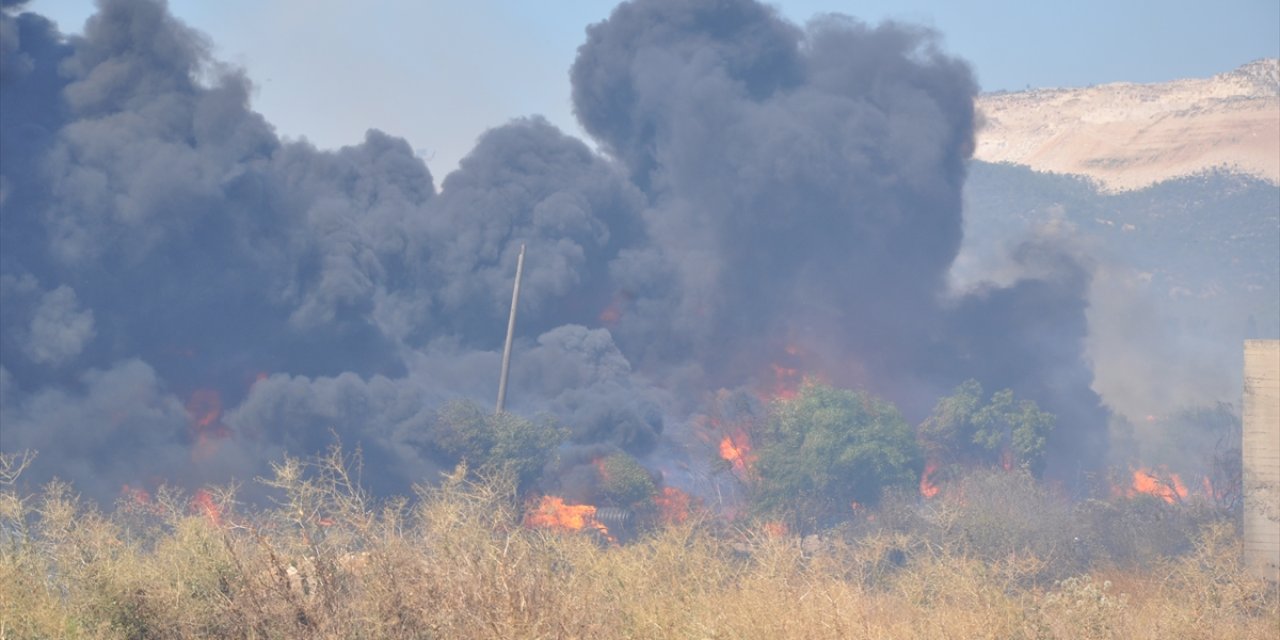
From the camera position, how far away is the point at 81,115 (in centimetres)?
5534

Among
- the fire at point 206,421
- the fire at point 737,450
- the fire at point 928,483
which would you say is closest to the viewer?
the fire at point 206,421

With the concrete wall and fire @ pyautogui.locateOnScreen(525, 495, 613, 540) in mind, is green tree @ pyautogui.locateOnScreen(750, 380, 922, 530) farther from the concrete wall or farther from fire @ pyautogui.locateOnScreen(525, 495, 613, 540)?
the concrete wall

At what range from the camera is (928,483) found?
5878 cm

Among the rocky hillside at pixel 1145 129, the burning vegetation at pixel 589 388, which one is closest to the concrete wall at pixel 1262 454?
the burning vegetation at pixel 589 388

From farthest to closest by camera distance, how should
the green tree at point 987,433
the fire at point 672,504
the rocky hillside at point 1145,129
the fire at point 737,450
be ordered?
the rocky hillside at point 1145,129 < the green tree at point 987,433 < the fire at point 737,450 < the fire at point 672,504

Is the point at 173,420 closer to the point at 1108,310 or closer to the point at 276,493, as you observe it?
the point at 276,493

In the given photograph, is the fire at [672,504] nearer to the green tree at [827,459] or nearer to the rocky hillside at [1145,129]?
the green tree at [827,459]

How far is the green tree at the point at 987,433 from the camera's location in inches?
2434

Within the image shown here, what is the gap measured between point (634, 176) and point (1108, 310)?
137ft

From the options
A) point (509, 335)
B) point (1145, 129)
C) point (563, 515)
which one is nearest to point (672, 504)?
point (563, 515)

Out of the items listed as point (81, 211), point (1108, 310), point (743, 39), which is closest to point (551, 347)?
point (81, 211)

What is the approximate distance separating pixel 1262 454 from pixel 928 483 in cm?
2007

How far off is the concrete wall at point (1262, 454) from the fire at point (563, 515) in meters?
22.7

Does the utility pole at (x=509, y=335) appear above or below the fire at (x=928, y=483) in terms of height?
above
